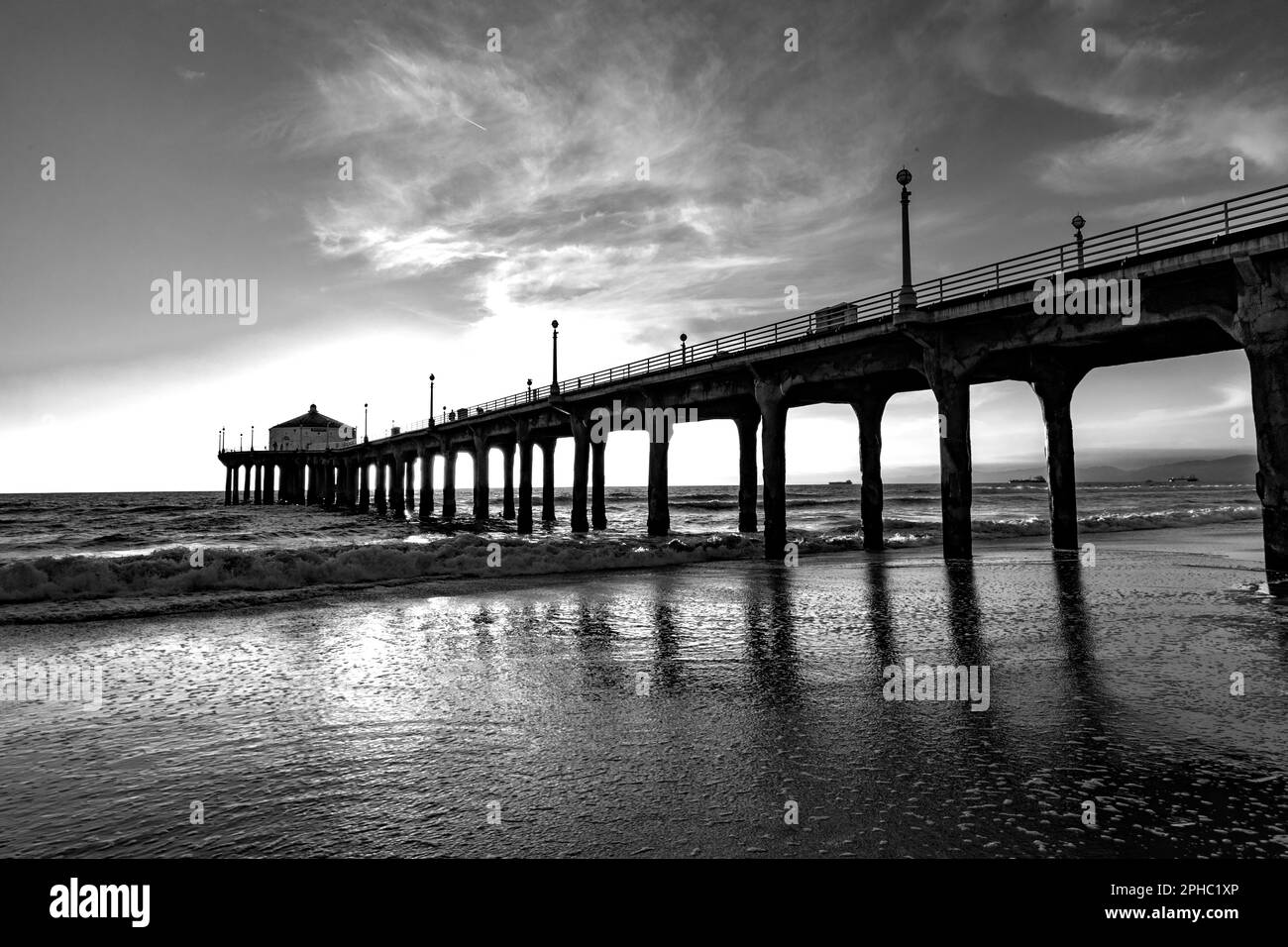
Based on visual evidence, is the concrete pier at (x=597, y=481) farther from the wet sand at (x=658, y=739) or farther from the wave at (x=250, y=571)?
the wet sand at (x=658, y=739)

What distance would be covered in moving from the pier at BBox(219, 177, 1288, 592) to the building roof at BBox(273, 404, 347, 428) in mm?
93938

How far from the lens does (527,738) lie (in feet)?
16.6

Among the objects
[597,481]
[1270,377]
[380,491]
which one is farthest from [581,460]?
[380,491]

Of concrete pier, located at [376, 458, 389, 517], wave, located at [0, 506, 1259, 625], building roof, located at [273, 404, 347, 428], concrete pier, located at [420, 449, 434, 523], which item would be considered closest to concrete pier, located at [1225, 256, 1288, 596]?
wave, located at [0, 506, 1259, 625]

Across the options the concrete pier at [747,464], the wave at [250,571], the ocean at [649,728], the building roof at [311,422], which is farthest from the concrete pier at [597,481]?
the building roof at [311,422]

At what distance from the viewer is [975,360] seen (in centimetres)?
2039

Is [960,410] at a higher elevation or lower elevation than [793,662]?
higher

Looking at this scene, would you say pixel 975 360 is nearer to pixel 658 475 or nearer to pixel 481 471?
pixel 658 475

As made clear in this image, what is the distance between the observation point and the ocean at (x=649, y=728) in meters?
3.49

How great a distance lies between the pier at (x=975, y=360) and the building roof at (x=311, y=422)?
93.9 m

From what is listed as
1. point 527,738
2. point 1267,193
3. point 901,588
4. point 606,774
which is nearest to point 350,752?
point 527,738

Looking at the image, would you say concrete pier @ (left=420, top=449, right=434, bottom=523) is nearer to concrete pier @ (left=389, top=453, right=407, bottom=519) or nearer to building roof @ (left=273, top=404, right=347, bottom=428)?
concrete pier @ (left=389, top=453, right=407, bottom=519)
